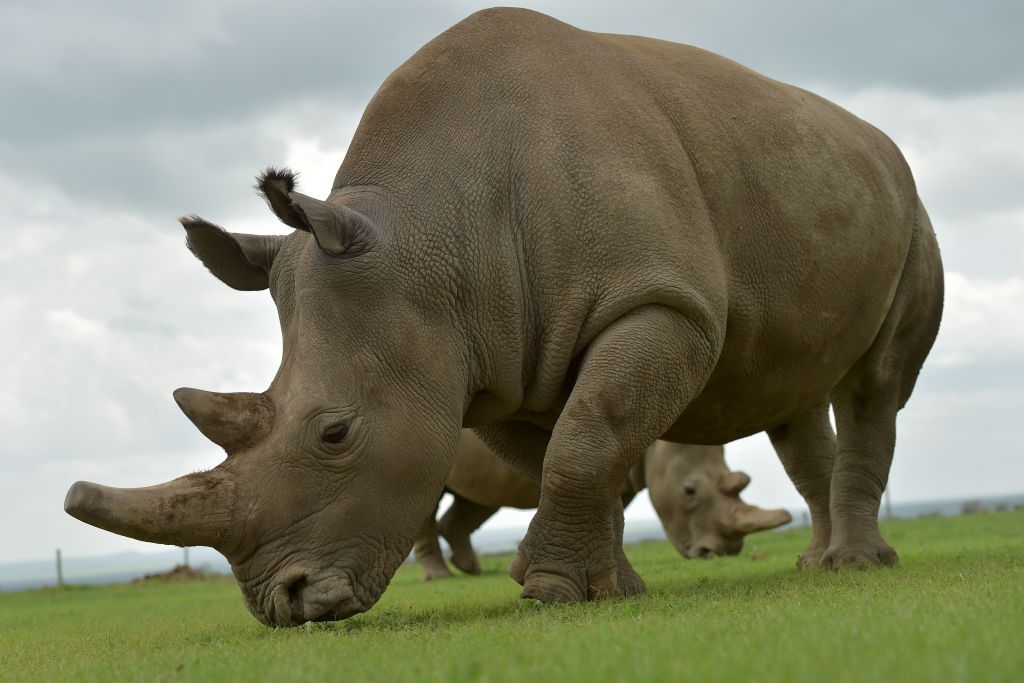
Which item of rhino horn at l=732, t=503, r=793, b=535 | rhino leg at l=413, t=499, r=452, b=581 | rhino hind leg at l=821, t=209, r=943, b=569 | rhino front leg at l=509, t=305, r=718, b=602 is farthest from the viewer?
rhino leg at l=413, t=499, r=452, b=581

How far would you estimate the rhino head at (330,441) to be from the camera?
549cm

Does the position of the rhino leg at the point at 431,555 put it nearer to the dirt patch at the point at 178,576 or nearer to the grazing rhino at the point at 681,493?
the grazing rhino at the point at 681,493

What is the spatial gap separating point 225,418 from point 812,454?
5.18 meters

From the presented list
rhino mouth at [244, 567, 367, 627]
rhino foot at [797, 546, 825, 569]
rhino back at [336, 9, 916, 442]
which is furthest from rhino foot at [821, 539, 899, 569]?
rhino mouth at [244, 567, 367, 627]

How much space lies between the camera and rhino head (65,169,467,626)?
5.49 metres

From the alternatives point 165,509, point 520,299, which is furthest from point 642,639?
point 520,299

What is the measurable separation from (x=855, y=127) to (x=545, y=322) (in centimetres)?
312

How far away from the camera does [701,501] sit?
1369 cm

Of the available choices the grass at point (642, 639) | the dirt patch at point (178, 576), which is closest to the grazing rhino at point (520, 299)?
the grass at point (642, 639)

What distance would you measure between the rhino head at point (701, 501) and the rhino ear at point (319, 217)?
27.5 ft

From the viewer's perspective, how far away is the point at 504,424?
24.0 ft

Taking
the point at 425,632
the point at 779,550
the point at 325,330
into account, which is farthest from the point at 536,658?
the point at 779,550

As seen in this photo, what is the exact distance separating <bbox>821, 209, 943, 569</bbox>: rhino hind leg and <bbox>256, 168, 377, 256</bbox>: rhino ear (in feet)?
13.1

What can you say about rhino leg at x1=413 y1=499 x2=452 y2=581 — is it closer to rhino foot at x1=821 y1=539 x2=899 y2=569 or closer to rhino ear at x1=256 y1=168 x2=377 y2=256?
rhino foot at x1=821 y1=539 x2=899 y2=569
